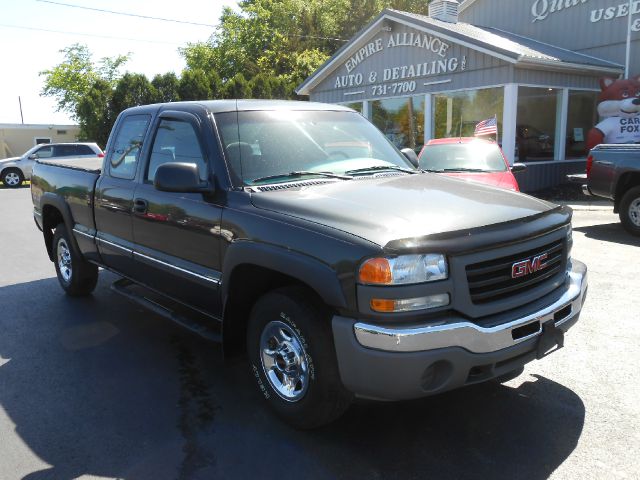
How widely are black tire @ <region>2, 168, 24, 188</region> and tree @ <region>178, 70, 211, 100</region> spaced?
32.6 ft

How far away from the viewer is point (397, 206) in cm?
313

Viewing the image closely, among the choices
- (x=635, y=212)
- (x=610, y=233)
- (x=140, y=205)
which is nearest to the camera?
(x=140, y=205)

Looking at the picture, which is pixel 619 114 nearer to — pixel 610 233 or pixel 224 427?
pixel 610 233

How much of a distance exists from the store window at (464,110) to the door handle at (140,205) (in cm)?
1155

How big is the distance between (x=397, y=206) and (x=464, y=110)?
508 inches

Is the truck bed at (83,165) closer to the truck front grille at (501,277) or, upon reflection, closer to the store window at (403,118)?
the truck front grille at (501,277)

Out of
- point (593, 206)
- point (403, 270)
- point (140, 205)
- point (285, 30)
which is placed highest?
point (285, 30)

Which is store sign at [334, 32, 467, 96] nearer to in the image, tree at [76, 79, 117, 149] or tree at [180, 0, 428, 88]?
tree at [76, 79, 117, 149]


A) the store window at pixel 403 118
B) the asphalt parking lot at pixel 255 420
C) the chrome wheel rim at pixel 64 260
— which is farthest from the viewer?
the store window at pixel 403 118

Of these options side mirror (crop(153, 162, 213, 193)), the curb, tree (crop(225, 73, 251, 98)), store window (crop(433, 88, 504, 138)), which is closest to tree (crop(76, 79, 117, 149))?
tree (crop(225, 73, 251, 98))

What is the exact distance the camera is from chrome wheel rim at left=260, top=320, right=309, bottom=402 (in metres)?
3.13

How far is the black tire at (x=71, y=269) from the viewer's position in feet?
19.4

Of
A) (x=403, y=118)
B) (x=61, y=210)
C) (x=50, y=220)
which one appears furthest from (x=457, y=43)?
(x=61, y=210)

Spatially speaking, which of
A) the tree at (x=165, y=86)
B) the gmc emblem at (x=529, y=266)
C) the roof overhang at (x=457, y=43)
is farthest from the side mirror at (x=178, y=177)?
the tree at (x=165, y=86)
